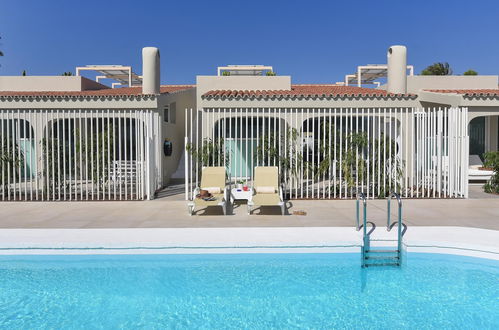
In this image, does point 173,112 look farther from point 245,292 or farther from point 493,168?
point 245,292

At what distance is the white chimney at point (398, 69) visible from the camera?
16.1 m

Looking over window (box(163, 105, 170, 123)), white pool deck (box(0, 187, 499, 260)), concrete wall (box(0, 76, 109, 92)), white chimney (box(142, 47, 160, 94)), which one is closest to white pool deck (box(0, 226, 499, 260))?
white pool deck (box(0, 187, 499, 260))

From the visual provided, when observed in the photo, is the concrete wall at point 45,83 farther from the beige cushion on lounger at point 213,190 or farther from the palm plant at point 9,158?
the beige cushion on lounger at point 213,190

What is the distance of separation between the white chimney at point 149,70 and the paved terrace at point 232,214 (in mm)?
5855

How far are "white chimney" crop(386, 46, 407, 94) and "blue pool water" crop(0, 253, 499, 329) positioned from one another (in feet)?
35.2

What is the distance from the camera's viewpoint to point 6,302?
18.0 ft

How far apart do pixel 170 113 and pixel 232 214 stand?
9377 millimetres

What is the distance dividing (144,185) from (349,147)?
6167 mm

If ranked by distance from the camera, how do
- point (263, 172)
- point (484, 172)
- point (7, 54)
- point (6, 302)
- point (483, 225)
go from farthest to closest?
point (7, 54) < point (484, 172) < point (263, 172) < point (483, 225) < point (6, 302)

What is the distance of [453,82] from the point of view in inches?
819

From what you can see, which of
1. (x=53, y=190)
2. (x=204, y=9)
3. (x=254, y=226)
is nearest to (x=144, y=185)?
(x=53, y=190)

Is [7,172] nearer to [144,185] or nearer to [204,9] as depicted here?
[144,185]

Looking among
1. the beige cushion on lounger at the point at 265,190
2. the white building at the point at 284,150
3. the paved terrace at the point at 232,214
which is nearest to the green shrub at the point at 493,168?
the paved terrace at the point at 232,214

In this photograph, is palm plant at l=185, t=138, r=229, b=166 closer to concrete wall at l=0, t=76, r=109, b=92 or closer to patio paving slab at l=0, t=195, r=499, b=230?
patio paving slab at l=0, t=195, r=499, b=230
